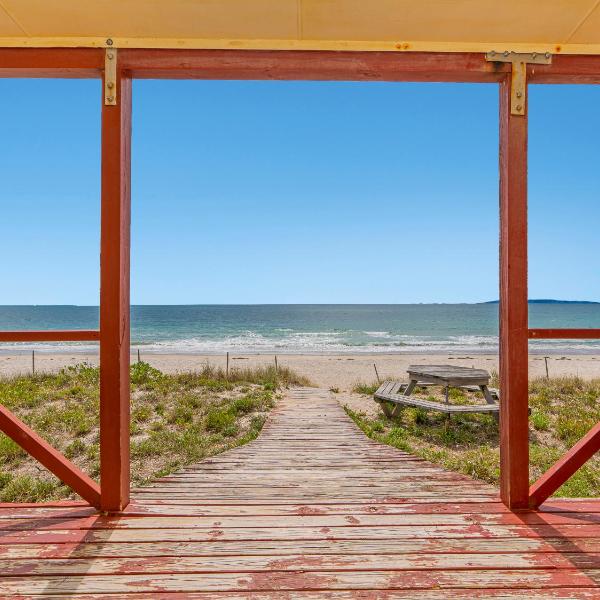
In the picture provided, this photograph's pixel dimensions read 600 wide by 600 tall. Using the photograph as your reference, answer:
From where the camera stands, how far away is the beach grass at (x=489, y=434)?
3.99 metres

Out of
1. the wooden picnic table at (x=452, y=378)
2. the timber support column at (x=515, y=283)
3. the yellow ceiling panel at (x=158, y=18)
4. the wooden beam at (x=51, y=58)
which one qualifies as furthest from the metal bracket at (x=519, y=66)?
the wooden picnic table at (x=452, y=378)

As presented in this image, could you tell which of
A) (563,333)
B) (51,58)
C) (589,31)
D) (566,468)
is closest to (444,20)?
(589,31)

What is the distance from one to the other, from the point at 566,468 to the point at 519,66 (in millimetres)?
2167

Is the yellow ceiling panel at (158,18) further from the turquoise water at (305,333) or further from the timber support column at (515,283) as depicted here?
the turquoise water at (305,333)

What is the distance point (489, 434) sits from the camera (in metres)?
5.75

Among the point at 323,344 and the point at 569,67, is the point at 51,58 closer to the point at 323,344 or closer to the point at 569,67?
the point at 569,67

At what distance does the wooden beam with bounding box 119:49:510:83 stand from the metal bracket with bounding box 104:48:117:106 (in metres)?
0.04

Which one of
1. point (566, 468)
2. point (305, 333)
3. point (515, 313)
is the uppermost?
point (515, 313)

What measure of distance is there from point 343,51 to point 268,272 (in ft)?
200

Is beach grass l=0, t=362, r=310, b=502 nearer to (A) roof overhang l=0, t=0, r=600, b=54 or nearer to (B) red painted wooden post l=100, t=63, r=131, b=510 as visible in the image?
(B) red painted wooden post l=100, t=63, r=131, b=510

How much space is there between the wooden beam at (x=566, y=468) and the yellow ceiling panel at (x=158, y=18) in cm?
259

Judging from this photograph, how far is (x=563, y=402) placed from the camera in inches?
288

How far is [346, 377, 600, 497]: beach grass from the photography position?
13.1 feet

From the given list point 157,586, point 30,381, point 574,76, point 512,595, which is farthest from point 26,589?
point 30,381
